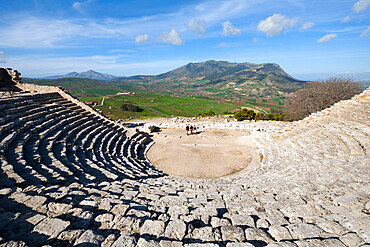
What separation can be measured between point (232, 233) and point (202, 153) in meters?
10.7

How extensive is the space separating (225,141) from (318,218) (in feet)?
42.6

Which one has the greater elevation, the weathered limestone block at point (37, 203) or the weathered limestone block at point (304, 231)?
the weathered limestone block at point (37, 203)

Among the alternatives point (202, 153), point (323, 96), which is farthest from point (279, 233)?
point (323, 96)

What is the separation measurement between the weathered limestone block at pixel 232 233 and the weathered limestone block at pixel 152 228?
135 centimetres

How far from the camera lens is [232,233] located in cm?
358

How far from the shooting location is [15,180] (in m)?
5.13

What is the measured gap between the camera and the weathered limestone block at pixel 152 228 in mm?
3581

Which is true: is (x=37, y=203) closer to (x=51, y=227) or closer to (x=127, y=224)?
(x=51, y=227)

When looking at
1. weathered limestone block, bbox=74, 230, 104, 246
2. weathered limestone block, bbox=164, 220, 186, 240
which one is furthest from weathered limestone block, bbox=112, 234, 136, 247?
weathered limestone block, bbox=164, 220, 186, 240

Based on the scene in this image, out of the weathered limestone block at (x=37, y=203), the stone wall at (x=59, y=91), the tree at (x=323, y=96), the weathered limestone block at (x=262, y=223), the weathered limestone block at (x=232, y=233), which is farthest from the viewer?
the tree at (x=323, y=96)

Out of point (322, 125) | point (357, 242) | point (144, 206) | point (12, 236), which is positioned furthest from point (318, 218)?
point (322, 125)

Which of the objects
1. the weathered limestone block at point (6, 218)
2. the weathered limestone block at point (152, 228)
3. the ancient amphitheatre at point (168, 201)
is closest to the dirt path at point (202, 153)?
the ancient amphitheatre at point (168, 201)

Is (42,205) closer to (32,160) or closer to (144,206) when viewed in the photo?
(144,206)

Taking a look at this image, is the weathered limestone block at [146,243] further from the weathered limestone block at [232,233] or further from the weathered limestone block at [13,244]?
the weathered limestone block at [13,244]
